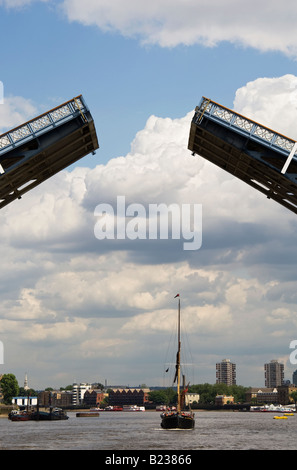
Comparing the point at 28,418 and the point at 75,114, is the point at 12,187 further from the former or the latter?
the point at 28,418

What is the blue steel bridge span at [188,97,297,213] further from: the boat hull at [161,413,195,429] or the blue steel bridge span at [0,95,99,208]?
the boat hull at [161,413,195,429]

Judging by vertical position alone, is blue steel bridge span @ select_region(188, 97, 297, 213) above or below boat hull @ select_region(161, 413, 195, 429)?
above

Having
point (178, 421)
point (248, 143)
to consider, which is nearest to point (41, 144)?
point (248, 143)

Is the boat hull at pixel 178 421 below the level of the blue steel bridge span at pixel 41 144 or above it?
below

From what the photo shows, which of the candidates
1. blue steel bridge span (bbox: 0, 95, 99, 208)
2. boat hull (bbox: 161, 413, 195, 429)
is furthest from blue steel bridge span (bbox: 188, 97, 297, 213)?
boat hull (bbox: 161, 413, 195, 429)

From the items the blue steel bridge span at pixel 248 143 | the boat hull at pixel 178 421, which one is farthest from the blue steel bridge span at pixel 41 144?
the boat hull at pixel 178 421

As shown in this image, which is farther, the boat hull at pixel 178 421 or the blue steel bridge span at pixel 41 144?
the boat hull at pixel 178 421

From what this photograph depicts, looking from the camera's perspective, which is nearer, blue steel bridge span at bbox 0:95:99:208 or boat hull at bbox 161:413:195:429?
blue steel bridge span at bbox 0:95:99:208

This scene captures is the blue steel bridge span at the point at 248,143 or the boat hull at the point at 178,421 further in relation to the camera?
Result: the boat hull at the point at 178,421

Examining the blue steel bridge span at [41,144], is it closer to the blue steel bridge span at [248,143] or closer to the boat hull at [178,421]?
the blue steel bridge span at [248,143]

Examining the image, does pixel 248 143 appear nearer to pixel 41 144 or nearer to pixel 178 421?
pixel 41 144

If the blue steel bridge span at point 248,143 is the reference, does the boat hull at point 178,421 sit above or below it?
below
